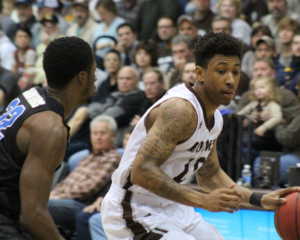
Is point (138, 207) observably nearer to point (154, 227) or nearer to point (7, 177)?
point (154, 227)

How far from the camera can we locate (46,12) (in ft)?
35.9

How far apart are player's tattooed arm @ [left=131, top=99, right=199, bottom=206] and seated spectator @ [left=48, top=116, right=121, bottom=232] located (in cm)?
289

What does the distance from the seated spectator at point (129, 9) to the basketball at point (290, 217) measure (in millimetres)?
7089

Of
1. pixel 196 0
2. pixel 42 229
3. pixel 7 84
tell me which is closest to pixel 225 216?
pixel 42 229

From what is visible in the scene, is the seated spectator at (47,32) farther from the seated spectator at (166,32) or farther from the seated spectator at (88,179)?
the seated spectator at (88,179)

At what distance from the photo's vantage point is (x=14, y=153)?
2873 millimetres

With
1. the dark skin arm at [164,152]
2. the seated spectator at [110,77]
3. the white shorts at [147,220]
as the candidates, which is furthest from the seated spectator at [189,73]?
the dark skin arm at [164,152]

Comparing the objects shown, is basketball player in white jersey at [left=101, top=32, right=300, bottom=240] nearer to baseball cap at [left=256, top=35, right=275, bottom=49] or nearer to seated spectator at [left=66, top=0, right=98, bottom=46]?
baseball cap at [left=256, top=35, right=275, bottom=49]

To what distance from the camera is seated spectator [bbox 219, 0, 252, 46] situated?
838 centimetres

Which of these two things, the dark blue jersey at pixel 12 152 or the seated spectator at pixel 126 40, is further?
the seated spectator at pixel 126 40

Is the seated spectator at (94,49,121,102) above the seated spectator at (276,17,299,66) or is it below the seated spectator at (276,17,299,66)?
below

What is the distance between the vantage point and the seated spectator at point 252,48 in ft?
25.3

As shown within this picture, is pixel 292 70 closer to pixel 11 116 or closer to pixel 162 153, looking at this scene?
pixel 162 153

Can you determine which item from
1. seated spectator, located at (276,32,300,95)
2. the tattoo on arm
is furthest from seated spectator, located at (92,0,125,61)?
the tattoo on arm
